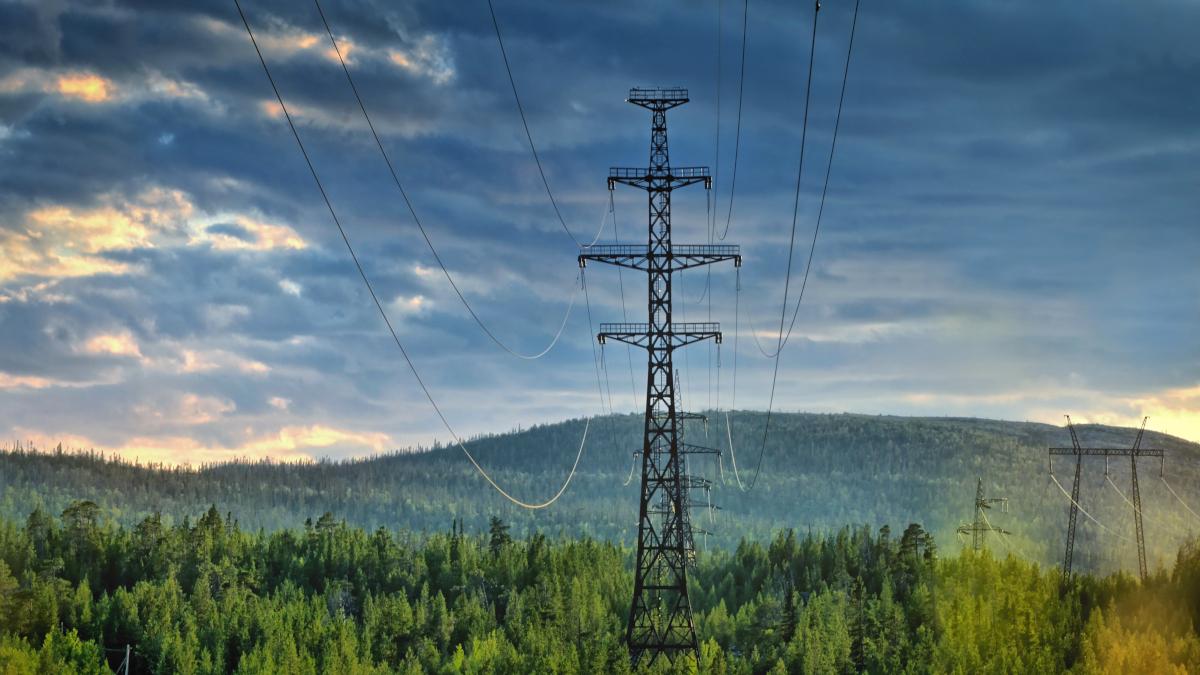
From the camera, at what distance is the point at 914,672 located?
5143 inches

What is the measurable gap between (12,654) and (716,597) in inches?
3529

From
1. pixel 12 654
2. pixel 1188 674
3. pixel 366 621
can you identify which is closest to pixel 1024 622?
Result: pixel 1188 674

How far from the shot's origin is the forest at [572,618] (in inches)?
5281

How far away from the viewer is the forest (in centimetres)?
13412

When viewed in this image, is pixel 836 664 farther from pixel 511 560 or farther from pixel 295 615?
pixel 511 560

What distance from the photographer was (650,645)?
2653 inches

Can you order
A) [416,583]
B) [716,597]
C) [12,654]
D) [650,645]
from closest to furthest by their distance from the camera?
[650,645] < [12,654] < [716,597] < [416,583]

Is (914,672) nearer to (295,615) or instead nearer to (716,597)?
(716,597)

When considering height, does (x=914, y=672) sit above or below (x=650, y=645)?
below

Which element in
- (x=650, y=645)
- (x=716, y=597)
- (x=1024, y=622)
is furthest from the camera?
(x=716, y=597)

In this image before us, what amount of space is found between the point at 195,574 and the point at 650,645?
455ft

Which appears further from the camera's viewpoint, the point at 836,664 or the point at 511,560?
the point at 511,560

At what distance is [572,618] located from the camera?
153 metres

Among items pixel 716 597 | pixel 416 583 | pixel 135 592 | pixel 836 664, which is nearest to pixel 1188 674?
pixel 836 664
